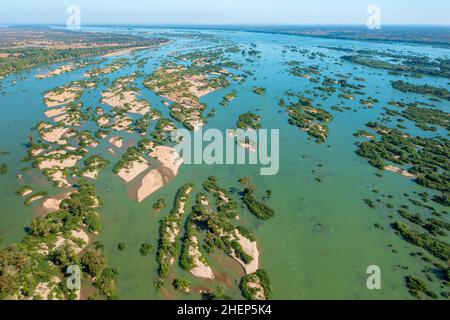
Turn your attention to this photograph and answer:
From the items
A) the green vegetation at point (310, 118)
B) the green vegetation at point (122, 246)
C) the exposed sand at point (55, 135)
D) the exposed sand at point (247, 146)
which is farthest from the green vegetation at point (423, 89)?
the exposed sand at point (55, 135)

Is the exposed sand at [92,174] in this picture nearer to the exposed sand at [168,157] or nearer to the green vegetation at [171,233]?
the exposed sand at [168,157]

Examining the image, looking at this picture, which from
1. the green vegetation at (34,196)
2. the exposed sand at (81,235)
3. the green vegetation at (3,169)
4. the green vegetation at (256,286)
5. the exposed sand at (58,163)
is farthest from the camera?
the exposed sand at (58,163)

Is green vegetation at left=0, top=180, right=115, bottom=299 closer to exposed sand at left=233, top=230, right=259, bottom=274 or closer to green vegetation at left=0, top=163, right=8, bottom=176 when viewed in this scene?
exposed sand at left=233, top=230, right=259, bottom=274

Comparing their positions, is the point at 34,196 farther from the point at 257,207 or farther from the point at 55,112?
the point at 55,112

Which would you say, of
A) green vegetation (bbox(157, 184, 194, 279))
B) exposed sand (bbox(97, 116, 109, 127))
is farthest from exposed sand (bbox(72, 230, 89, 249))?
exposed sand (bbox(97, 116, 109, 127))
